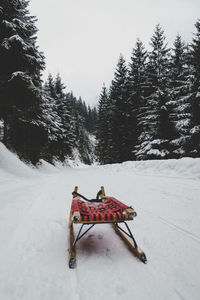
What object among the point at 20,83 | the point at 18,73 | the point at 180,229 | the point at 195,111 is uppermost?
the point at 18,73

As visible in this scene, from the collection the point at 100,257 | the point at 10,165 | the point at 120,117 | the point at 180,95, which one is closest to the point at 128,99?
→ the point at 120,117

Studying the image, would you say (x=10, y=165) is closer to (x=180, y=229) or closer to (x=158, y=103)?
(x=180, y=229)

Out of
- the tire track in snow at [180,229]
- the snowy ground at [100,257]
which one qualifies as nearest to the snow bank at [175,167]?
the snowy ground at [100,257]

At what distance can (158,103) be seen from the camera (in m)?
12.5

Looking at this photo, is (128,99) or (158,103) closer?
(158,103)

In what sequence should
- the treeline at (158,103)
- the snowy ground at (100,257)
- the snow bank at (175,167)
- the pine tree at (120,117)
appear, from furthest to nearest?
the pine tree at (120,117) < the treeline at (158,103) < the snow bank at (175,167) < the snowy ground at (100,257)

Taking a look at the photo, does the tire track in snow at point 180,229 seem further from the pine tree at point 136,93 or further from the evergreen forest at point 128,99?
the pine tree at point 136,93

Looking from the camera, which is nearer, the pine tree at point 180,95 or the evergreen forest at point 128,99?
the evergreen forest at point 128,99

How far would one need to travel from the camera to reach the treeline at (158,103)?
1046cm

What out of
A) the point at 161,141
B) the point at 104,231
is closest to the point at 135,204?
the point at 104,231

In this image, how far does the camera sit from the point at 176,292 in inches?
62.4

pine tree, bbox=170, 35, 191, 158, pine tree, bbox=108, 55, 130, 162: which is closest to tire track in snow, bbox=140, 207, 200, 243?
pine tree, bbox=170, 35, 191, 158

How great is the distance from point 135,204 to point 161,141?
896 centimetres

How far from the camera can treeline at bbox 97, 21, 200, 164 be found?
1046 centimetres
